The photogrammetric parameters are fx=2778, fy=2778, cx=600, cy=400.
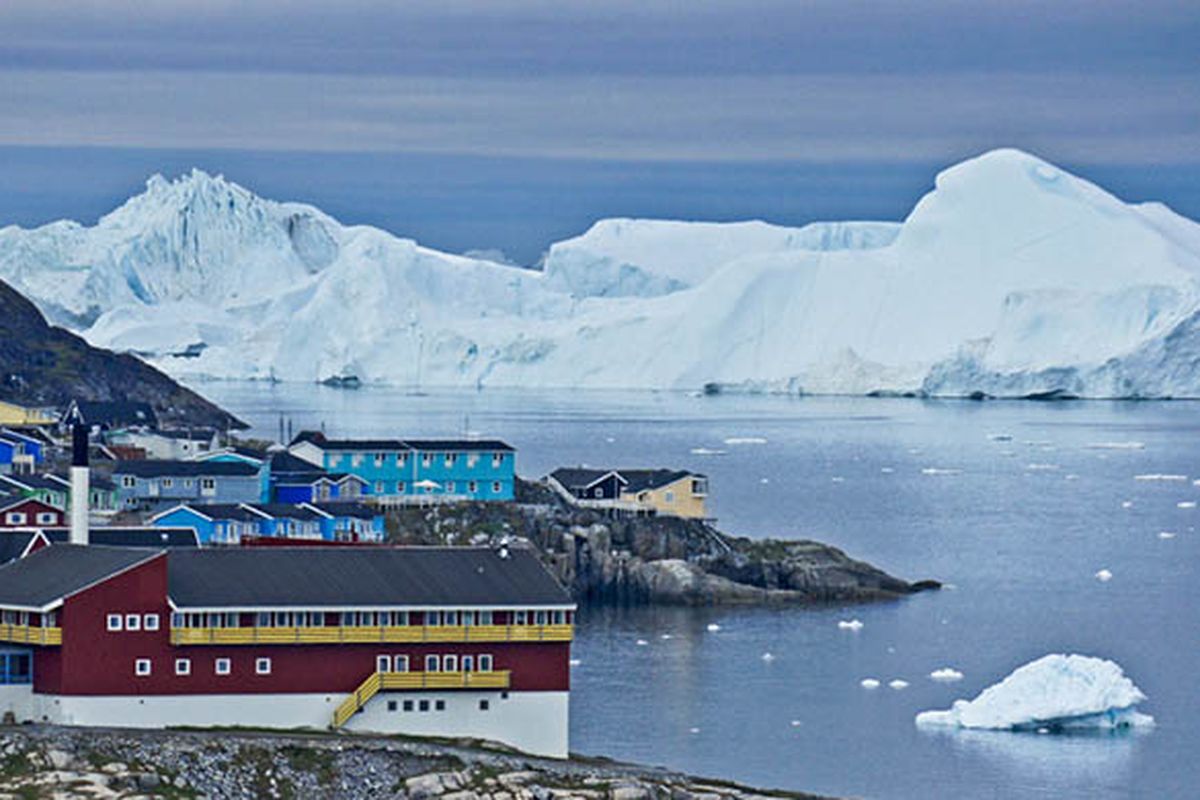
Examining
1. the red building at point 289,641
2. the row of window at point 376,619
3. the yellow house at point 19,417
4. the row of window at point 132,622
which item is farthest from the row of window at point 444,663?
the yellow house at point 19,417

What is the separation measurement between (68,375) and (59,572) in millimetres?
58708

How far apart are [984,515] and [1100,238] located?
3130 inches

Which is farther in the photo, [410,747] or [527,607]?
[527,607]

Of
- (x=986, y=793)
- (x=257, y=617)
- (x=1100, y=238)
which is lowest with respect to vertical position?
(x=986, y=793)

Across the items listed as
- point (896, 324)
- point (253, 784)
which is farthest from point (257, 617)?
point (896, 324)

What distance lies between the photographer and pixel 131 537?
3491 centimetres

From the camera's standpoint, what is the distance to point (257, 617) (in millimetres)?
28047

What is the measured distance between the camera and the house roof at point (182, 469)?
49.6 metres

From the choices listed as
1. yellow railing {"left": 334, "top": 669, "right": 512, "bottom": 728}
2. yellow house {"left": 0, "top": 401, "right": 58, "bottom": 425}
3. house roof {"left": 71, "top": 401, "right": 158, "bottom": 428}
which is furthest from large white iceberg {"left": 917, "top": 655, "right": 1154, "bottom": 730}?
house roof {"left": 71, "top": 401, "right": 158, "bottom": 428}

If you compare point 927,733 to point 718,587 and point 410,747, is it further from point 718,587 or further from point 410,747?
point 718,587

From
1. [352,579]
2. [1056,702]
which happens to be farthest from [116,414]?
[352,579]

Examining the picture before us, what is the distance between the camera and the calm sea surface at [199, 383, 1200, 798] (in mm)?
33500

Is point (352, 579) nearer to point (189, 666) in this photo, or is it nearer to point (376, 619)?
point (376, 619)

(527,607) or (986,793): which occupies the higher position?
(527,607)
